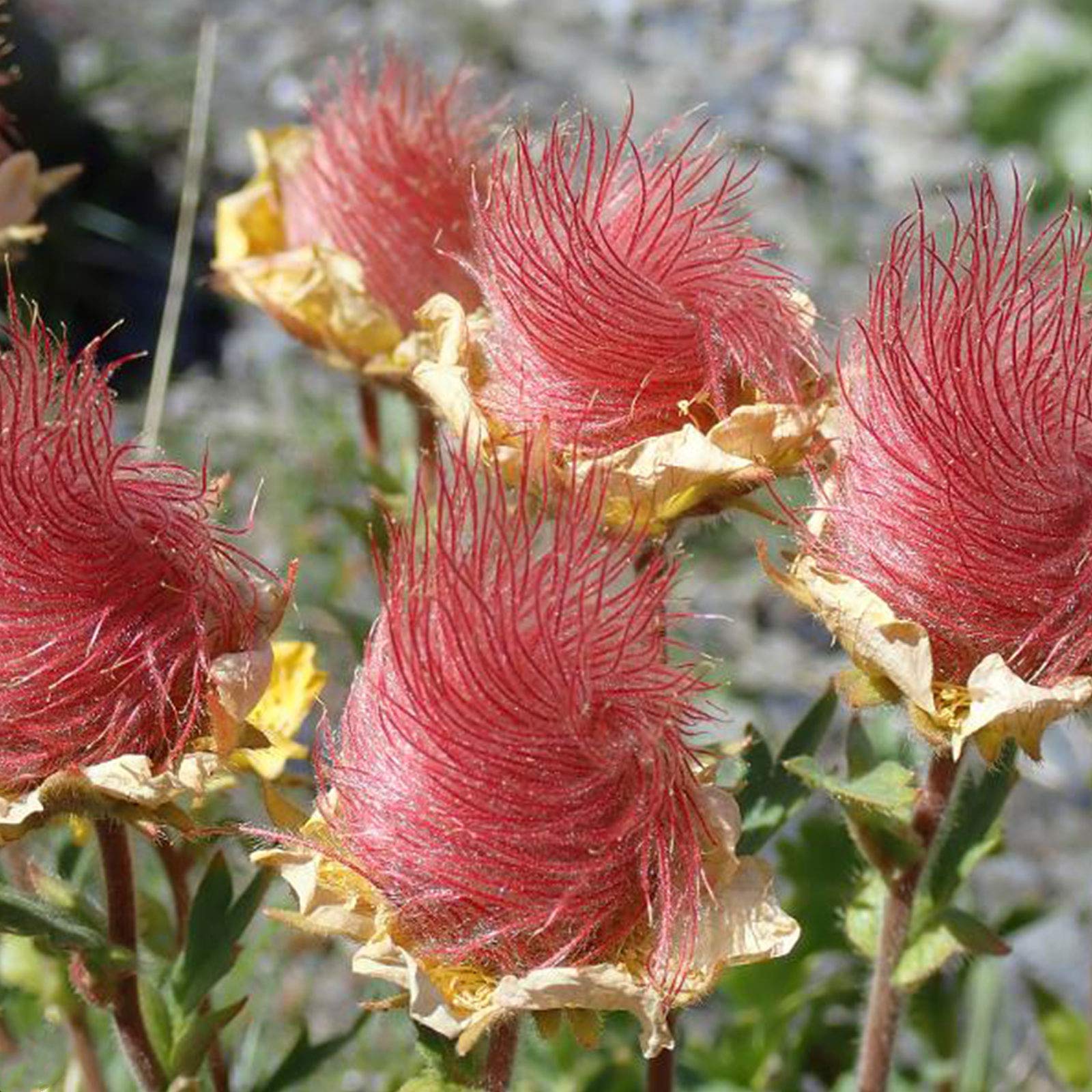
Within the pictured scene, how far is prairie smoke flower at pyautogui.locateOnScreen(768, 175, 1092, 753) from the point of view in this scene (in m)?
1.26

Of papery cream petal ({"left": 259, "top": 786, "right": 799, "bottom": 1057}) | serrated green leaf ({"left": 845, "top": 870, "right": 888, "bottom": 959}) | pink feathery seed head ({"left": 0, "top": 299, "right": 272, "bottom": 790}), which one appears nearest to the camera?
papery cream petal ({"left": 259, "top": 786, "right": 799, "bottom": 1057})

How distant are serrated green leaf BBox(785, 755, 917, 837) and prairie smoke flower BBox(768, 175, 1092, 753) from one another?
0.12m

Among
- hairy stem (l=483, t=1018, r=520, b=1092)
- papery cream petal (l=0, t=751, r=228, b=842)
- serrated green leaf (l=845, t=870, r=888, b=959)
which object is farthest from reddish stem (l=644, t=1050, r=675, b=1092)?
papery cream petal (l=0, t=751, r=228, b=842)

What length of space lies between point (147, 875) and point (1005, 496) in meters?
1.60

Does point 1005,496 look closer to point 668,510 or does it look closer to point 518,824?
point 668,510

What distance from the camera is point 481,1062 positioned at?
1290 mm

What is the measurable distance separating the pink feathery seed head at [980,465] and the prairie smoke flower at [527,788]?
0.18 m

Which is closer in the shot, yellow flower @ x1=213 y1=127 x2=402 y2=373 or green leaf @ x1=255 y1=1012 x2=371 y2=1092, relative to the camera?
green leaf @ x1=255 y1=1012 x2=371 y2=1092

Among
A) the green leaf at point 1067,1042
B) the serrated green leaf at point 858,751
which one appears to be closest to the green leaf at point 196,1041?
the serrated green leaf at point 858,751

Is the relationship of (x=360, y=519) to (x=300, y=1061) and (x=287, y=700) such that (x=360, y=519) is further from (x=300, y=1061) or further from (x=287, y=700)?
(x=300, y=1061)

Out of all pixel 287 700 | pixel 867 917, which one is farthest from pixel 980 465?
pixel 287 700

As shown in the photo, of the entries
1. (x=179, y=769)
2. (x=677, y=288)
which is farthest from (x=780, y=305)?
(x=179, y=769)

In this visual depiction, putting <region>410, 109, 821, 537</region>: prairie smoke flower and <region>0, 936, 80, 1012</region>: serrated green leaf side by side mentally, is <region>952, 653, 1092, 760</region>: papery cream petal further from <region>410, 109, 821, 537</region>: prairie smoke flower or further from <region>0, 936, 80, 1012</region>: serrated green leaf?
<region>0, 936, 80, 1012</region>: serrated green leaf

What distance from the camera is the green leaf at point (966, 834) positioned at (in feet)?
4.99
